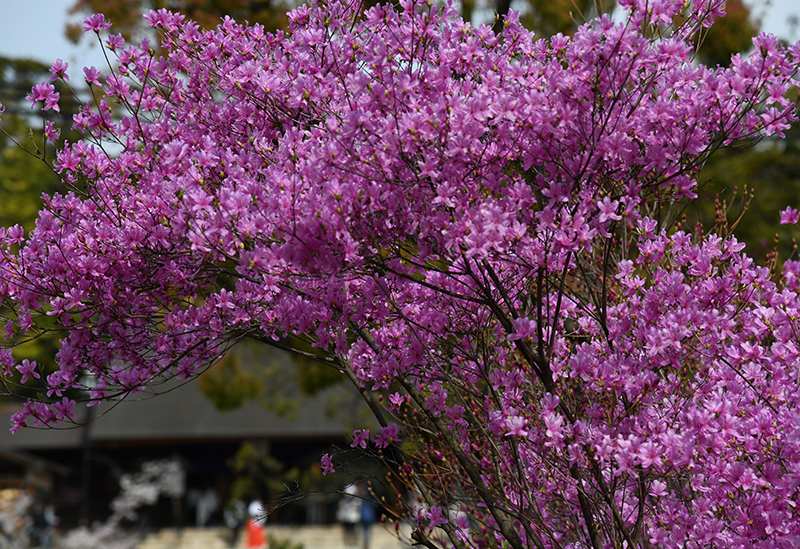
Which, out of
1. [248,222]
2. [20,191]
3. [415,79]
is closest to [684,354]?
[415,79]

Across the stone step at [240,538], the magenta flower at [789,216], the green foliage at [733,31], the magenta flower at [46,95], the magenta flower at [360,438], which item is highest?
the green foliage at [733,31]

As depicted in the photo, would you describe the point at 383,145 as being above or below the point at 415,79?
below

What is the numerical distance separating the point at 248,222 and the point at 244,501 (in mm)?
22793

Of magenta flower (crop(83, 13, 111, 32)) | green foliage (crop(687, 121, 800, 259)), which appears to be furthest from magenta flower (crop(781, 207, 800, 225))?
green foliage (crop(687, 121, 800, 259))

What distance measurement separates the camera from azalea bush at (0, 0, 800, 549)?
303cm

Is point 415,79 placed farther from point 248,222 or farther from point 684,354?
point 684,354

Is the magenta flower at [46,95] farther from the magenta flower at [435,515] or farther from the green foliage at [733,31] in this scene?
the green foliage at [733,31]

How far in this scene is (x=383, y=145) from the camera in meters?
3.00

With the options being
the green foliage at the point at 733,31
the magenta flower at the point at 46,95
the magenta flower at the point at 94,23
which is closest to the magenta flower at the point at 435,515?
the magenta flower at the point at 46,95

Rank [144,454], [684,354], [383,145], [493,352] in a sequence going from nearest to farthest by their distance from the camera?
[383,145] → [684,354] → [493,352] → [144,454]

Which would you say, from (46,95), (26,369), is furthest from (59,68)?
(26,369)

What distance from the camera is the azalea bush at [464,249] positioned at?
3.03 m

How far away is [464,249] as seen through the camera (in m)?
3.16

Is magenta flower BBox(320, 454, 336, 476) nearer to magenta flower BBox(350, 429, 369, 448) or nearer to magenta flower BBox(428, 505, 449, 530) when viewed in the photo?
magenta flower BBox(350, 429, 369, 448)
